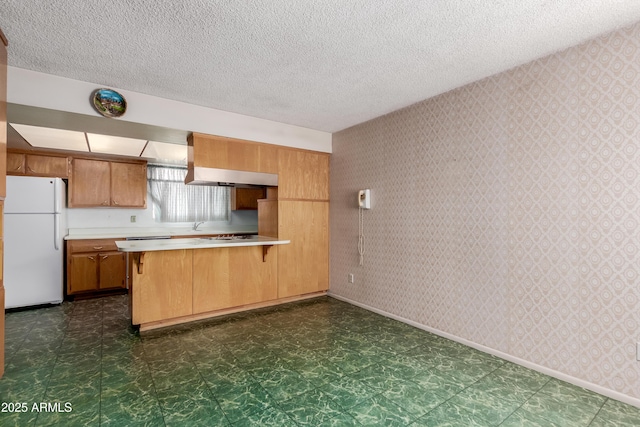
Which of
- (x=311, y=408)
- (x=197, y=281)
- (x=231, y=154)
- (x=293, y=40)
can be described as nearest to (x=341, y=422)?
(x=311, y=408)

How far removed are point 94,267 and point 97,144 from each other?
1.86m

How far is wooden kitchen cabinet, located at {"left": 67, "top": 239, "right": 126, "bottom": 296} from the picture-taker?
4500 mm

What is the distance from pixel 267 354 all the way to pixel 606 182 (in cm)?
292

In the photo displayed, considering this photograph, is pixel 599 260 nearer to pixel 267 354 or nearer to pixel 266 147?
pixel 267 354

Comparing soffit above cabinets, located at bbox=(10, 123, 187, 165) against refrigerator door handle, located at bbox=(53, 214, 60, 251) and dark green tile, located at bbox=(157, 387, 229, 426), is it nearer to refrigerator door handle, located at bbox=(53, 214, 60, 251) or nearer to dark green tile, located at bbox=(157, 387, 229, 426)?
refrigerator door handle, located at bbox=(53, 214, 60, 251)

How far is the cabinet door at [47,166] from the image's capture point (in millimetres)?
4531

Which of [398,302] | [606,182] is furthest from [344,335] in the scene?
[606,182]

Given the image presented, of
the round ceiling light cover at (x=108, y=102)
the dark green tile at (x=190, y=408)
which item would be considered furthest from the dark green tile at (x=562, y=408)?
the round ceiling light cover at (x=108, y=102)

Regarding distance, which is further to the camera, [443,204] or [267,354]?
[443,204]

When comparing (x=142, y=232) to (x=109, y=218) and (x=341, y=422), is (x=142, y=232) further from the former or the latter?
(x=341, y=422)

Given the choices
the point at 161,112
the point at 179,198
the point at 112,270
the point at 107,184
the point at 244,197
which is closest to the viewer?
the point at 161,112

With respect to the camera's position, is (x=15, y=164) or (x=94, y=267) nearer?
(x=15, y=164)

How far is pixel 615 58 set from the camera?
2.07m

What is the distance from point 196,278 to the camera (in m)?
3.62
